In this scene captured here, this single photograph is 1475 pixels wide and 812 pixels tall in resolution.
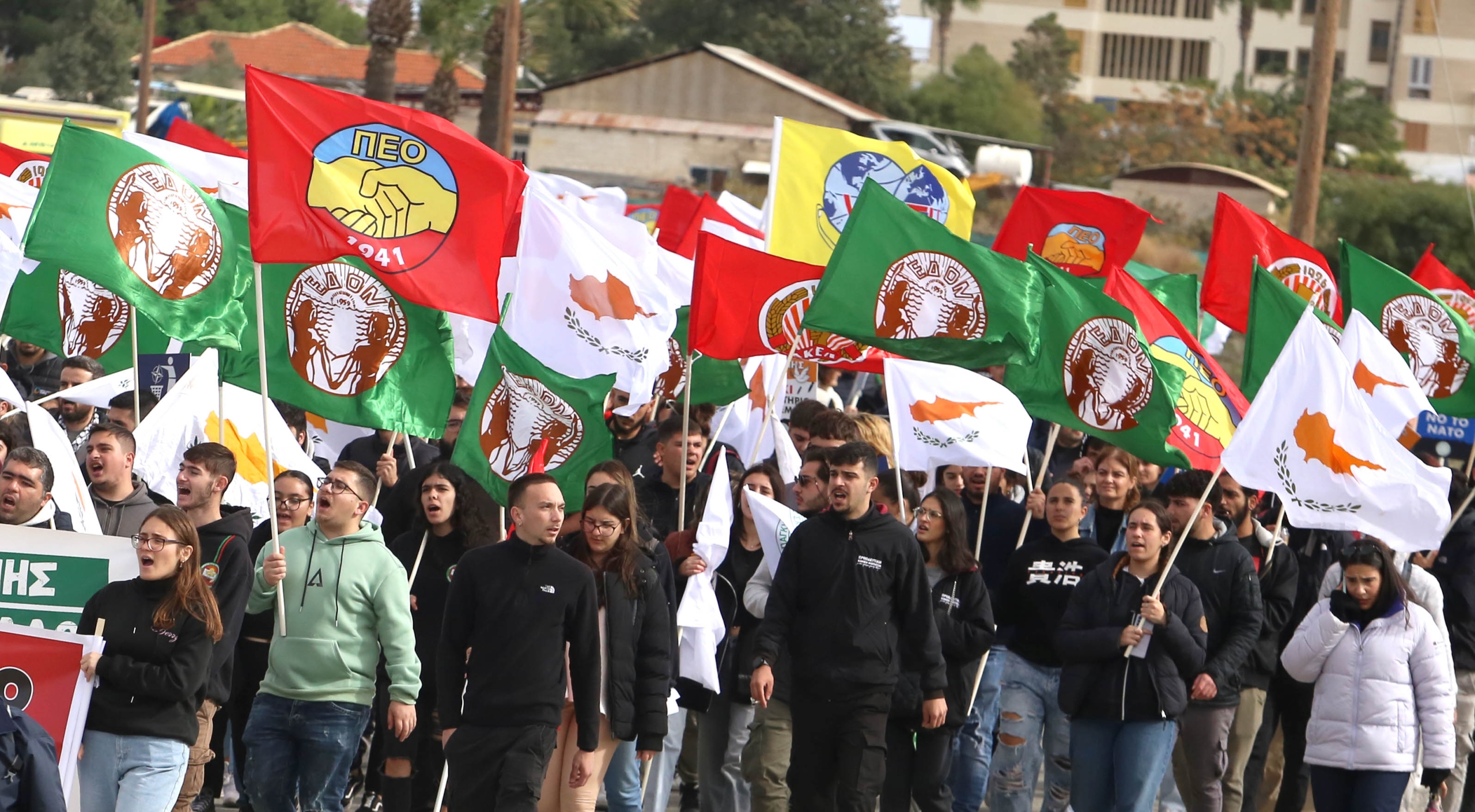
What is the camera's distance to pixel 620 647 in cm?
761

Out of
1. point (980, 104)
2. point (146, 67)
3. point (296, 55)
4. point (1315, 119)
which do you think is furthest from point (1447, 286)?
point (296, 55)

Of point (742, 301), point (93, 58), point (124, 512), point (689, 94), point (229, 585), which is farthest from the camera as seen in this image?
point (93, 58)

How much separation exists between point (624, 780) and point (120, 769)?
2267mm

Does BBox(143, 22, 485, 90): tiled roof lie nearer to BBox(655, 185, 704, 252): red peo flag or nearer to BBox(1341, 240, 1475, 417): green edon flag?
BBox(655, 185, 704, 252): red peo flag

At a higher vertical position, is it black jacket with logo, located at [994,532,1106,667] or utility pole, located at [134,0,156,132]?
black jacket with logo, located at [994,532,1106,667]

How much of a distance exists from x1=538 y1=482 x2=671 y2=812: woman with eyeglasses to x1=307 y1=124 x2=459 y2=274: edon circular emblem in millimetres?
1410

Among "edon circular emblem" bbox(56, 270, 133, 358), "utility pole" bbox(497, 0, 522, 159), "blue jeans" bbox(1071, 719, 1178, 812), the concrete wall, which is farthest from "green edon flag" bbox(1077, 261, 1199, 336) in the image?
the concrete wall

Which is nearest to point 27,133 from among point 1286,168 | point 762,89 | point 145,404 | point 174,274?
point 145,404

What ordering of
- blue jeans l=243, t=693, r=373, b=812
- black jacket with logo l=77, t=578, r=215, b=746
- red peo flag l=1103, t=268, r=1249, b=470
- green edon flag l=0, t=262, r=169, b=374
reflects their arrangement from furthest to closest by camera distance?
1. green edon flag l=0, t=262, r=169, b=374
2. red peo flag l=1103, t=268, r=1249, b=470
3. blue jeans l=243, t=693, r=373, b=812
4. black jacket with logo l=77, t=578, r=215, b=746

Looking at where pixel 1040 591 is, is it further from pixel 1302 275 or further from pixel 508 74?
pixel 508 74

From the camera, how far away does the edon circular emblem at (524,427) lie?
8820mm

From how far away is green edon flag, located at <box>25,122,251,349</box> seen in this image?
872 centimetres

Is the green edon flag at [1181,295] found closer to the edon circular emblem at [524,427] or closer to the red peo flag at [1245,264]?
the red peo flag at [1245,264]

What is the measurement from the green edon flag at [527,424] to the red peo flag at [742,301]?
3.09 ft
